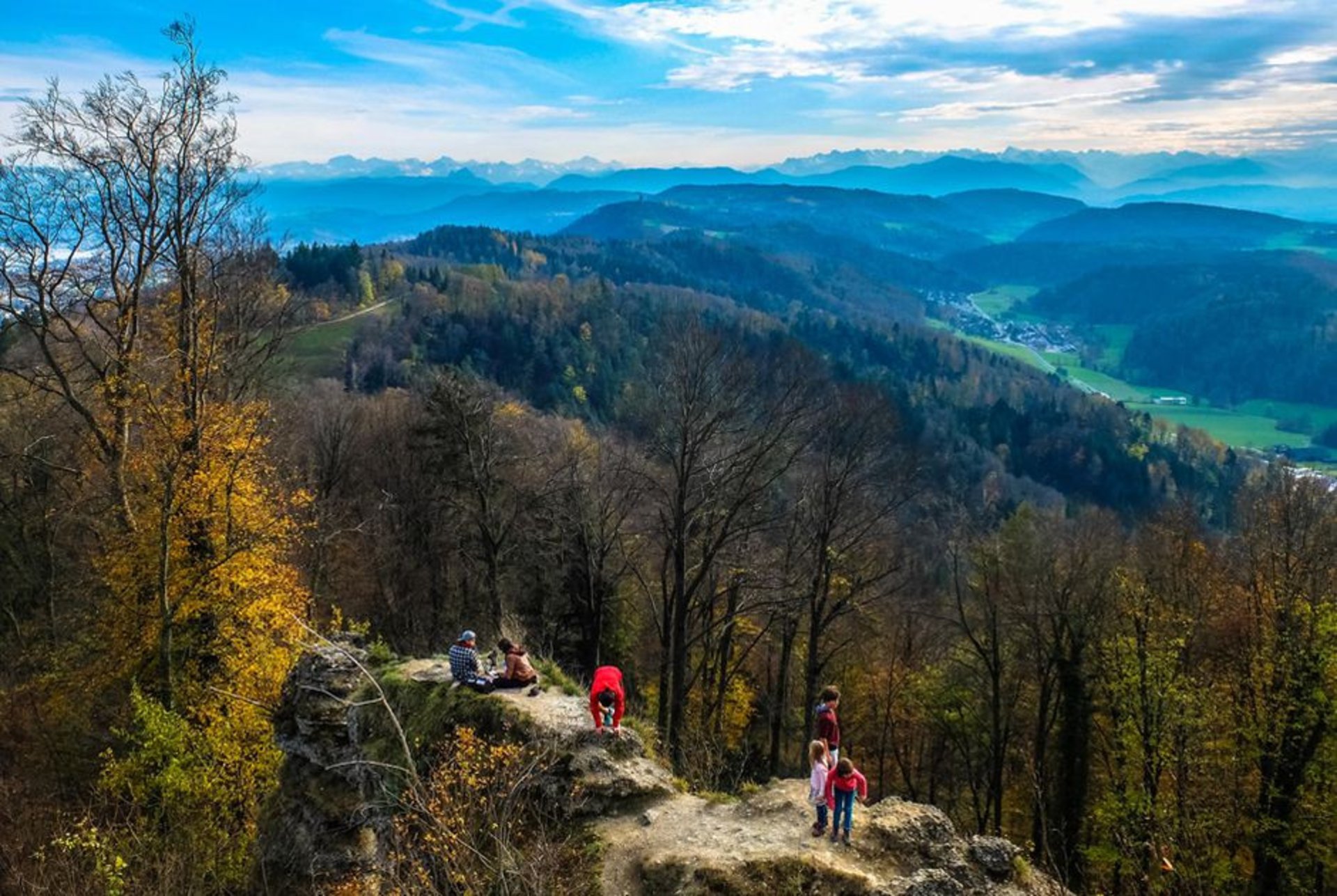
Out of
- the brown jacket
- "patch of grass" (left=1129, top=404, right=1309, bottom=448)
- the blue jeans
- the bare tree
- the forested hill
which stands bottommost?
"patch of grass" (left=1129, top=404, right=1309, bottom=448)

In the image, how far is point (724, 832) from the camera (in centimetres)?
1195

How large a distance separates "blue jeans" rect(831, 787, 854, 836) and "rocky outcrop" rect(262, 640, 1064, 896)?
29 centimetres

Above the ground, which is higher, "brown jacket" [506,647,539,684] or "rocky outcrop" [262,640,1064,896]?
"brown jacket" [506,647,539,684]

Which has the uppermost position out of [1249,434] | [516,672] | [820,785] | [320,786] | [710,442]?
[710,442]

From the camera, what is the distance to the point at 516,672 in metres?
15.2

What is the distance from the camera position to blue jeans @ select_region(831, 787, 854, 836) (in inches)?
449

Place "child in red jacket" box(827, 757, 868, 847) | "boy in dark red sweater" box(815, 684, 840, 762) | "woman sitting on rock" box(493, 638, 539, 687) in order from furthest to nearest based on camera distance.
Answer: "woman sitting on rock" box(493, 638, 539, 687) → "boy in dark red sweater" box(815, 684, 840, 762) → "child in red jacket" box(827, 757, 868, 847)

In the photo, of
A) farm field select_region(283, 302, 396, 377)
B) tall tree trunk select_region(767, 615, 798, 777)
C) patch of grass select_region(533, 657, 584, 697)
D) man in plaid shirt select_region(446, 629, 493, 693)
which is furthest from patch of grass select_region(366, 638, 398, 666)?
farm field select_region(283, 302, 396, 377)

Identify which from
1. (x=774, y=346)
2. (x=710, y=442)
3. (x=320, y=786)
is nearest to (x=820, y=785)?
(x=710, y=442)

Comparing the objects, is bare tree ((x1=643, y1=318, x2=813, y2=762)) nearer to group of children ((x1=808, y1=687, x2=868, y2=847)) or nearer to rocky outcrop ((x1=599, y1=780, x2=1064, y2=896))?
rocky outcrop ((x1=599, y1=780, x2=1064, y2=896))

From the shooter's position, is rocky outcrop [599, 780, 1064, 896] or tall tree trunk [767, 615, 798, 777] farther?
tall tree trunk [767, 615, 798, 777]

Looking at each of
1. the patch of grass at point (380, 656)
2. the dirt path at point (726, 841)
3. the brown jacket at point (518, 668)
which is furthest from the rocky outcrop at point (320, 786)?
the dirt path at point (726, 841)

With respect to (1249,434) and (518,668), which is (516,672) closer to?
(518,668)

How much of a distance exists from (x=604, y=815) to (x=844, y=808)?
403cm
